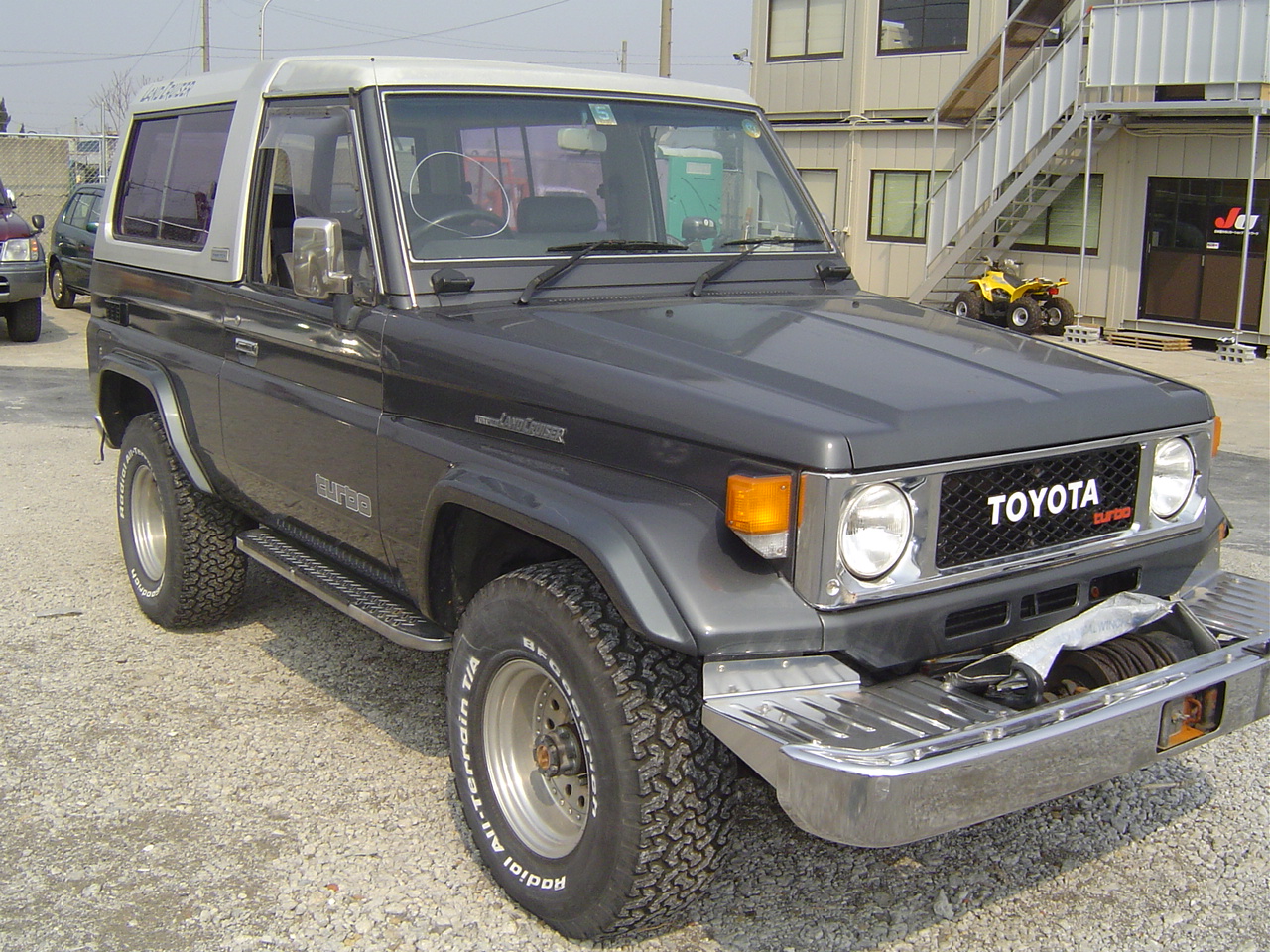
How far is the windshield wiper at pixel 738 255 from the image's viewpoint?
4012 millimetres

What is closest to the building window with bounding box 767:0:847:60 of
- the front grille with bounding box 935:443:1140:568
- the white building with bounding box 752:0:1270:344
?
the white building with bounding box 752:0:1270:344

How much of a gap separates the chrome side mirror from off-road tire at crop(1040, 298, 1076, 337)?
15.2m

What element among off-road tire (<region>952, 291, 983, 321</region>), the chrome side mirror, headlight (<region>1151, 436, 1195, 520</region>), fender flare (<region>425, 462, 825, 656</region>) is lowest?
fender flare (<region>425, 462, 825, 656</region>)

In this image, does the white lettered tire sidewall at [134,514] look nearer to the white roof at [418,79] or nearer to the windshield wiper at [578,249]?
the white roof at [418,79]

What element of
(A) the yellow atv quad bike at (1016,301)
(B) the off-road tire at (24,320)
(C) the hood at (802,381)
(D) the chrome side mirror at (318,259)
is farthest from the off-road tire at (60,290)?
(C) the hood at (802,381)

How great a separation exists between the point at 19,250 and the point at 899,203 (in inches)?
511

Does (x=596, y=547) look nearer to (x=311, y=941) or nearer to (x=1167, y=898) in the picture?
(x=311, y=941)

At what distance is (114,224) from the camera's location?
5590 millimetres

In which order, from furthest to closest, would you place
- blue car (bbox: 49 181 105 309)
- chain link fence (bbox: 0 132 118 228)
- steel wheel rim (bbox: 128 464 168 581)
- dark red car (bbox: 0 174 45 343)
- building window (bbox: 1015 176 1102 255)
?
chain link fence (bbox: 0 132 118 228) → building window (bbox: 1015 176 1102 255) → blue car (bbox: 49 181 105 309) → dark red car (bbox: 0 174 45 343) → steel wheel rim (bbox: 128 464 168 581)

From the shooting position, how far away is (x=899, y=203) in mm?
20922

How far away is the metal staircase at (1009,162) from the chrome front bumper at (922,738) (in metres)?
Result: 15.5

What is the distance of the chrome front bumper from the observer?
2.49 meters

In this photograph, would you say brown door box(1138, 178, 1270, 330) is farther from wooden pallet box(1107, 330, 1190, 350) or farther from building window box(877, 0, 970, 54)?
building window box(877, 0, 970, 54)

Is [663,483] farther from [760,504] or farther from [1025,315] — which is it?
[1025,315]
